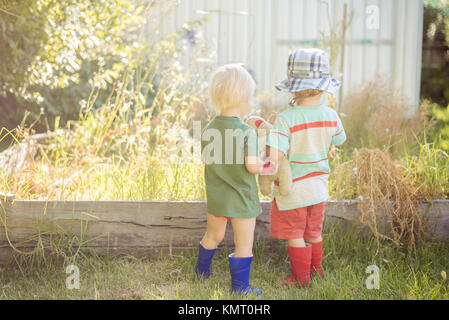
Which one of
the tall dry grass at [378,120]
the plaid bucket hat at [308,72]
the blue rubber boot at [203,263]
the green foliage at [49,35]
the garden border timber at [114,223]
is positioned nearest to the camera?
the plaid bucket hat at [308,72]

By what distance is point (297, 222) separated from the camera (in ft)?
7.83

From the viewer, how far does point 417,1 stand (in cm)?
647

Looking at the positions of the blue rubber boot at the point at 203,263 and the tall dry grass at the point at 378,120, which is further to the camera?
the tall dry grass at the point at 378,120

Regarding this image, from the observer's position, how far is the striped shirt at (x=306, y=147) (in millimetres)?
2328

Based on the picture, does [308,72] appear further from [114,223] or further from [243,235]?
[114,223]

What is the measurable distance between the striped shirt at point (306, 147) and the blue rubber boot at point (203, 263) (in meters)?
0.43

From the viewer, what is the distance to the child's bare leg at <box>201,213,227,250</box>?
234 centimetres

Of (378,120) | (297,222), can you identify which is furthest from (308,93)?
(378,120)

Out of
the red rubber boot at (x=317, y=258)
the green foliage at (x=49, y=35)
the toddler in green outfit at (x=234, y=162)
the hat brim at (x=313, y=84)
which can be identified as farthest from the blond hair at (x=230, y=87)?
the green foliage at (x=49, y=35)

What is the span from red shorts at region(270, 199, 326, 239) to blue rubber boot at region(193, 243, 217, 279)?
0.34 metres

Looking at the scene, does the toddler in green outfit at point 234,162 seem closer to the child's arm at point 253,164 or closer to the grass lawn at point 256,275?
the child's arm at point 253,164

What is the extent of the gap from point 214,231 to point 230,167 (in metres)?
0.35
